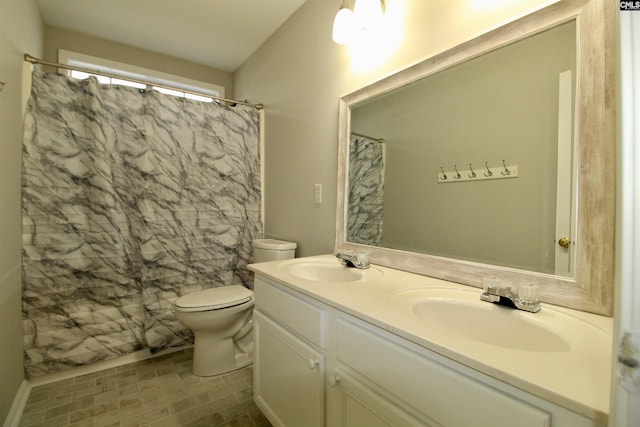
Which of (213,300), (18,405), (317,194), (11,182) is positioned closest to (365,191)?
(317,194)

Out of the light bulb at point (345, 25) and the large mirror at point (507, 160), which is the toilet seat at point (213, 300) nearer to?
the large mirror at point (507, 160)

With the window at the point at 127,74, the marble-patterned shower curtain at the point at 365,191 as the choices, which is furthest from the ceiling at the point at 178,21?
the marble-patterned shower curtain at the point at 365,191

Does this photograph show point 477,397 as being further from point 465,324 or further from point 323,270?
point 323,270

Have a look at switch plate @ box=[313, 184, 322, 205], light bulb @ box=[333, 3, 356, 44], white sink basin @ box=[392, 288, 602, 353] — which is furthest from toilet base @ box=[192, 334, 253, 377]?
light bulb @ box=[333, 3, 356, 44]

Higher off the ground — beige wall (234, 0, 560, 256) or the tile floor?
beige wall (234, 0, 560, 256)

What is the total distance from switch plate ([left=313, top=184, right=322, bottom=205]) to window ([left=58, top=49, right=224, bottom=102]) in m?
1.18

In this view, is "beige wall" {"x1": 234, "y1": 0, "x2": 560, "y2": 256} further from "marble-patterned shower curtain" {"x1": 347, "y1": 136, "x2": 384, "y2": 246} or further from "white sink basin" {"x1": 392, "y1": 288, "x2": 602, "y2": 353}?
"white sink basin" {"x1": 392, "y1": 288, "x2": 602, "y2": 353}

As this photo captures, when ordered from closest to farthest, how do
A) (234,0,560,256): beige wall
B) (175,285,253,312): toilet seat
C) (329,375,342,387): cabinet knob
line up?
(329,375,342,387): cabinet knob → (234,0,560,256): beige wall → (175,285,253,312): toilet seat

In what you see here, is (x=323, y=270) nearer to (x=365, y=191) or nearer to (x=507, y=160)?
(x=365, y=191)

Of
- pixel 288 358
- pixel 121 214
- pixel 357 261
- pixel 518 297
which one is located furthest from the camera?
pixel 121 214

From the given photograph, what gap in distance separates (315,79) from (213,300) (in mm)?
1582

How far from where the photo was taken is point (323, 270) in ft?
4.92

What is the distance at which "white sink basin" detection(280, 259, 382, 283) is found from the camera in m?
1.39

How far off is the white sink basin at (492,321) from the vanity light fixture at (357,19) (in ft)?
4.18
